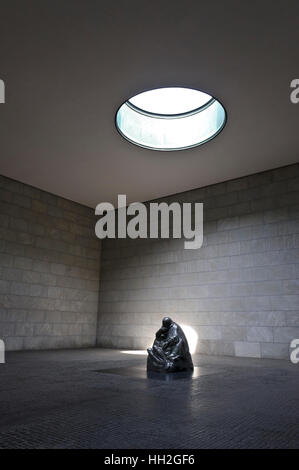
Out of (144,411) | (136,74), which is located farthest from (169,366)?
(136,74)

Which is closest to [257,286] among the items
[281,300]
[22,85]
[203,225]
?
[281,300]

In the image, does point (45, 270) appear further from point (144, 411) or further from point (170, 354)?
point (144, 411)

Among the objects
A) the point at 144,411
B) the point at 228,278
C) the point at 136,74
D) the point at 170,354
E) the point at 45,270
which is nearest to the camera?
the point at 144,411

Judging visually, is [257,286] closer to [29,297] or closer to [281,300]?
[281,300]

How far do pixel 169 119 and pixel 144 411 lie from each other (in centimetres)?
721

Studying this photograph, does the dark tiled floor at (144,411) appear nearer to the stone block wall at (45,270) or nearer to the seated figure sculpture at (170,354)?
the seated figure sculpture at (170,354)

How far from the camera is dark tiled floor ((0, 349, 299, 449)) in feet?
7.70

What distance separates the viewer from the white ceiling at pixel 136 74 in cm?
493

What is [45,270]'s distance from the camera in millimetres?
10766

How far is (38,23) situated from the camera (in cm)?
507

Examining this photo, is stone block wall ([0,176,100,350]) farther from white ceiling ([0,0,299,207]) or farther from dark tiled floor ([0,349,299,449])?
dark tiled floor ([0,349,299,449])

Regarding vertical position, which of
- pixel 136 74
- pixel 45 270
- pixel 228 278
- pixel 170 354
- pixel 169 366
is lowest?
pixel 169 366

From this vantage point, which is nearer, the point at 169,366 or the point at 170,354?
the point at 169,366

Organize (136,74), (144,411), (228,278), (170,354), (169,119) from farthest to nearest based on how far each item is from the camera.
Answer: (228,278), (169,119), (136,74), (170,354), (144,411)
